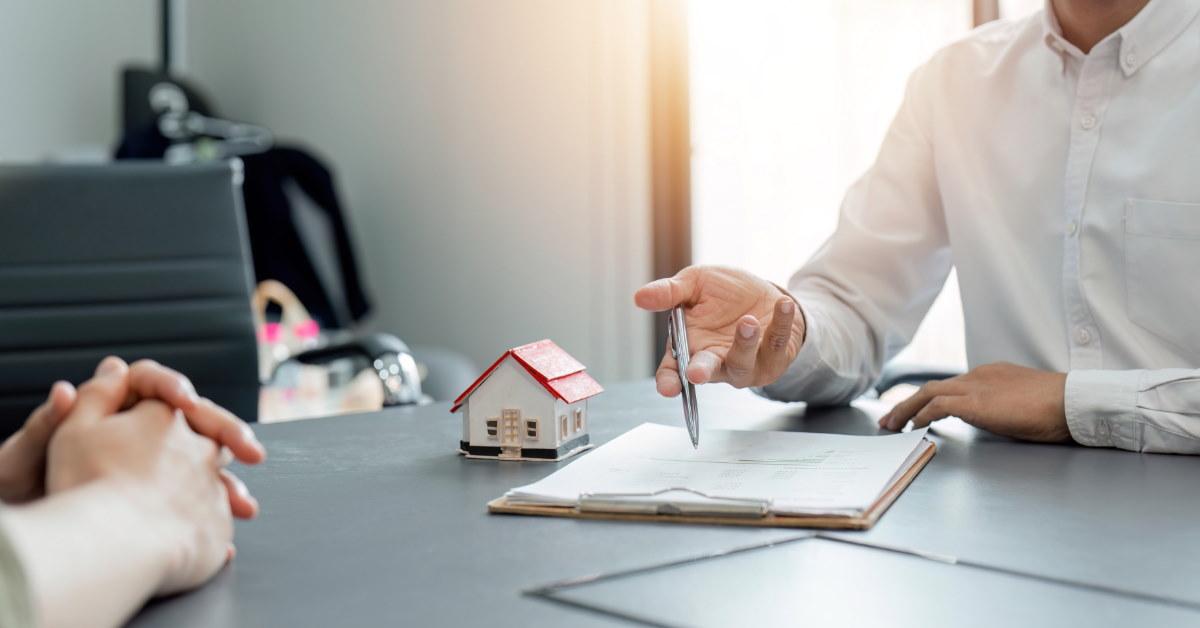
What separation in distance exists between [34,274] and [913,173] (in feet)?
4.43

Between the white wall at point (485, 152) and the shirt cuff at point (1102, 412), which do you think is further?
the white wall at point (485, 152)

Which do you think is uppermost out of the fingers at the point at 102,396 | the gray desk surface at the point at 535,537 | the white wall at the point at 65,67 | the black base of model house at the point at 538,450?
the white wall at the point at 65,67

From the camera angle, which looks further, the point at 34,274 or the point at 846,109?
the point at 846,109

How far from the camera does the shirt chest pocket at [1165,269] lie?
132 cm

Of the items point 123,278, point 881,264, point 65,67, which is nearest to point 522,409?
point 881,264

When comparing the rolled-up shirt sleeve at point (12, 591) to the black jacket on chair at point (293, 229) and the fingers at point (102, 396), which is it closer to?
the fingers at point (102, 396)

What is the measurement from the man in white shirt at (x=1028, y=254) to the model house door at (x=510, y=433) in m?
0.15

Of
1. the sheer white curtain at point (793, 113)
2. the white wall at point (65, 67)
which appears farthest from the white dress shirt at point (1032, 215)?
the white wall at point (65, 67)

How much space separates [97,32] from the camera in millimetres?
4703

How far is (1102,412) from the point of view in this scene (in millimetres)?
1066

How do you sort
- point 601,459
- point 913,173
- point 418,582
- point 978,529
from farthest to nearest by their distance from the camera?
point 913,173 < point 601,459 < point 978,529 < point 418,582

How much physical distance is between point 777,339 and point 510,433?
0.95ft

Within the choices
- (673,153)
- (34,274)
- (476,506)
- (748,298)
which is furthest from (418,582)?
(673,153)

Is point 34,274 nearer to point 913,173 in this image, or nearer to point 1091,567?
point 913,173
